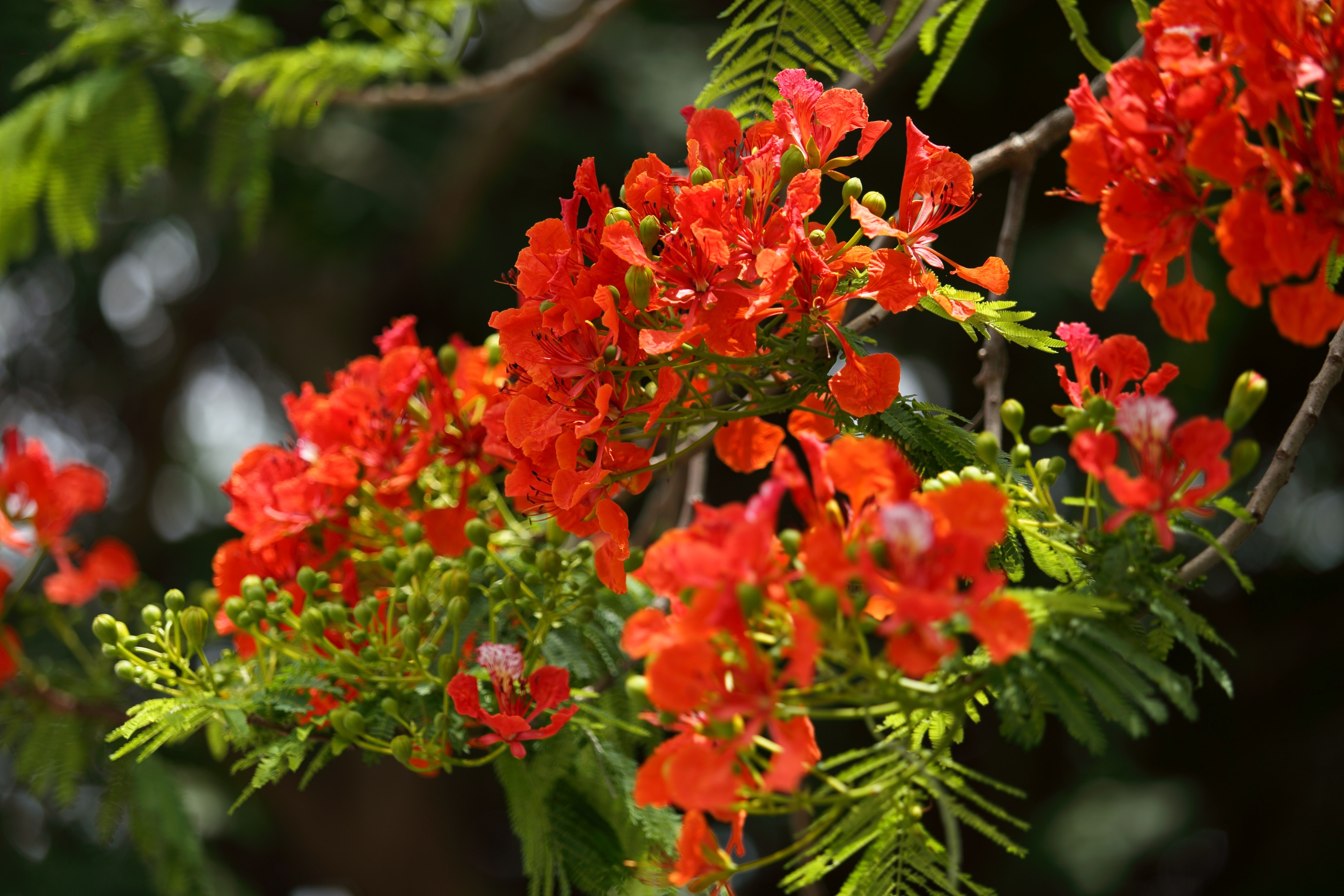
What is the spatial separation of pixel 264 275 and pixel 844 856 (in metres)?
5.05

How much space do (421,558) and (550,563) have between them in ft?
0.62

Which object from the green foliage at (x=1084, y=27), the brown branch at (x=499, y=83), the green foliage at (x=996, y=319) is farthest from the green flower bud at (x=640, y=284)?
the brown branch at (x=499, y=83)

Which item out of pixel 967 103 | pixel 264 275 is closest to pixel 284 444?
pixel 967 103

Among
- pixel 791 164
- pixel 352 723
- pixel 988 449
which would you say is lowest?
pixel 352 723

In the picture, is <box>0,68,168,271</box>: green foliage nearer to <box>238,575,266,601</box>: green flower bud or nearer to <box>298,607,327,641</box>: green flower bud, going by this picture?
<box>238,575,266,601</box>: green flower bud

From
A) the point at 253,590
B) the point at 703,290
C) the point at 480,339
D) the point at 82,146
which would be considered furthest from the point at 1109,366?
the point at 480,339

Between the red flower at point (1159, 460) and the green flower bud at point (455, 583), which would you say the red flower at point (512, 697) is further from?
the red flower at point (1159, 460)

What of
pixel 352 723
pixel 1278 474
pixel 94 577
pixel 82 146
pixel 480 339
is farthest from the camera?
pixel 480 339

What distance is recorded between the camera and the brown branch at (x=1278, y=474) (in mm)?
897

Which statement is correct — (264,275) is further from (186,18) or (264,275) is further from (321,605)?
(321,605)

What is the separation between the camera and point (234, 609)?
49.7 inches

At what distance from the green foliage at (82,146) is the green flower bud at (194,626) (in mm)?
1724

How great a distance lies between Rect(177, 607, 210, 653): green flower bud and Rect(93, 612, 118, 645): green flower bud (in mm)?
74

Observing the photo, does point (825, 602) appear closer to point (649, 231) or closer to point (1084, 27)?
point (649, 231)
